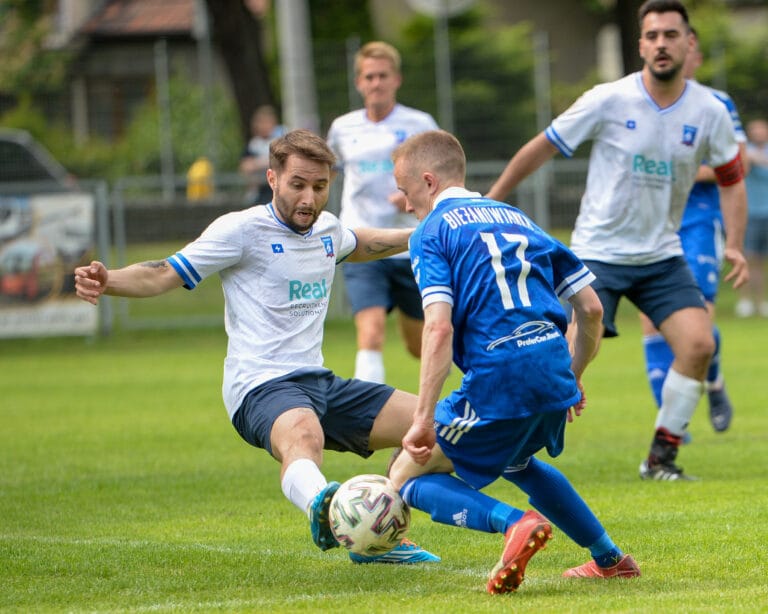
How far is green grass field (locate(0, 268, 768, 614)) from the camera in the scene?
5.14m

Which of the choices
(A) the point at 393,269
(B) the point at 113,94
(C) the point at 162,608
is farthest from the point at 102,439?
(B) the point at 113,94

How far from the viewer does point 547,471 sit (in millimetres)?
5332

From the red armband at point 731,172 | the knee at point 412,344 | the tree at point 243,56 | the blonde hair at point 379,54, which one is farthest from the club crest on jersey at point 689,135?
the tree at point 243,56

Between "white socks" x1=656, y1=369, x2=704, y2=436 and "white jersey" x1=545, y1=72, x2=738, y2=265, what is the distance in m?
0.68

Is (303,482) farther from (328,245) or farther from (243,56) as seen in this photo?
(243,56)

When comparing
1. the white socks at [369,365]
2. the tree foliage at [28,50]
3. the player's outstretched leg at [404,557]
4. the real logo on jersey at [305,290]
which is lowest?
the player's outstretched leg at [404,557]

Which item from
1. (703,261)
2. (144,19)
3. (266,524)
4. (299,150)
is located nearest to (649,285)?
(703,261)

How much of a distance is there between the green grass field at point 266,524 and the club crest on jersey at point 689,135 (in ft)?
6.01

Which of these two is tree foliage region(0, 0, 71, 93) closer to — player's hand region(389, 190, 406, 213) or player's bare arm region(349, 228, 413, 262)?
player's hand region(389, 190, 406, 213)

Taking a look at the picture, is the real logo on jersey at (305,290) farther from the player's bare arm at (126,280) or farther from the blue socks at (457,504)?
the blue socks at (457,504)

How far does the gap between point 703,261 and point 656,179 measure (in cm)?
165

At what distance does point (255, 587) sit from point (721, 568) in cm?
174

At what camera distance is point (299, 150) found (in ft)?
19.3

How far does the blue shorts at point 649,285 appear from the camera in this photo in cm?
784
